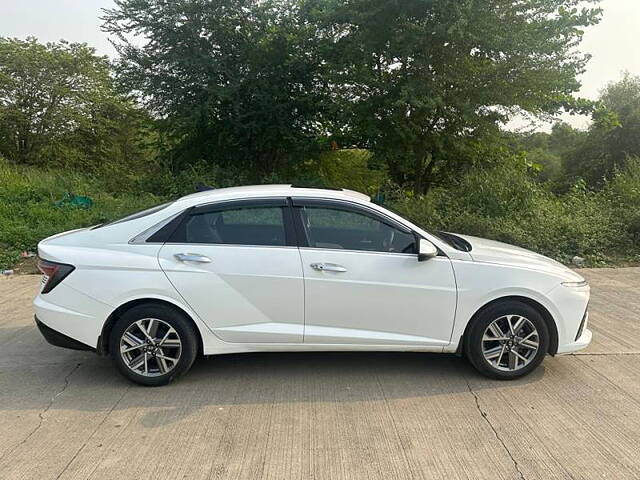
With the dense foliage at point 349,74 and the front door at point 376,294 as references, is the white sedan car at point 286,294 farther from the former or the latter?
the dense foliage at point 349,74

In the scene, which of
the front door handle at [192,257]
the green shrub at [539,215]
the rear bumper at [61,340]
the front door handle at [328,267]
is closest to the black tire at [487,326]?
the front door handle at [328,267]

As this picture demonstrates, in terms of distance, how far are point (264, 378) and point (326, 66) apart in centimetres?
1205

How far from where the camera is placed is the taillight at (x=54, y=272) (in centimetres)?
384

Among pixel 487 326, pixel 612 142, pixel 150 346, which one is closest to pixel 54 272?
pixel 150 346

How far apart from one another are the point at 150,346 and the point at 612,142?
92.2 feet

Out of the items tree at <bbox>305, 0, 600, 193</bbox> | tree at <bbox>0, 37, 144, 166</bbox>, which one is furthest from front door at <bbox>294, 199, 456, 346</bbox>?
tree at <bbox>0, 37, 144, 166</bbox>

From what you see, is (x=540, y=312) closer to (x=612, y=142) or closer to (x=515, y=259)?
(x=515, y=259)

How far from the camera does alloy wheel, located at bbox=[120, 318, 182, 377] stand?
3.84 metres

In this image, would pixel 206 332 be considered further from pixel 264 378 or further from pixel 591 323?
pixel 591 323

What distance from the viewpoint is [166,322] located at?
384 centimetres

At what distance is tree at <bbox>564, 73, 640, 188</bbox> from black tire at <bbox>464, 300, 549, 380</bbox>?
2191 cm

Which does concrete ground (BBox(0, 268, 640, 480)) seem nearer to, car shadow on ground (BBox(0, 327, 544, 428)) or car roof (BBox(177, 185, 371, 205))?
car shadow on ground (BBox(0, 327, 544, 428))

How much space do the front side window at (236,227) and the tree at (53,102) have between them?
21147mm

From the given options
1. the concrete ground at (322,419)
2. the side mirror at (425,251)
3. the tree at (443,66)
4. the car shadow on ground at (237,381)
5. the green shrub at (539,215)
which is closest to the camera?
the concrete ground at (322,419)
